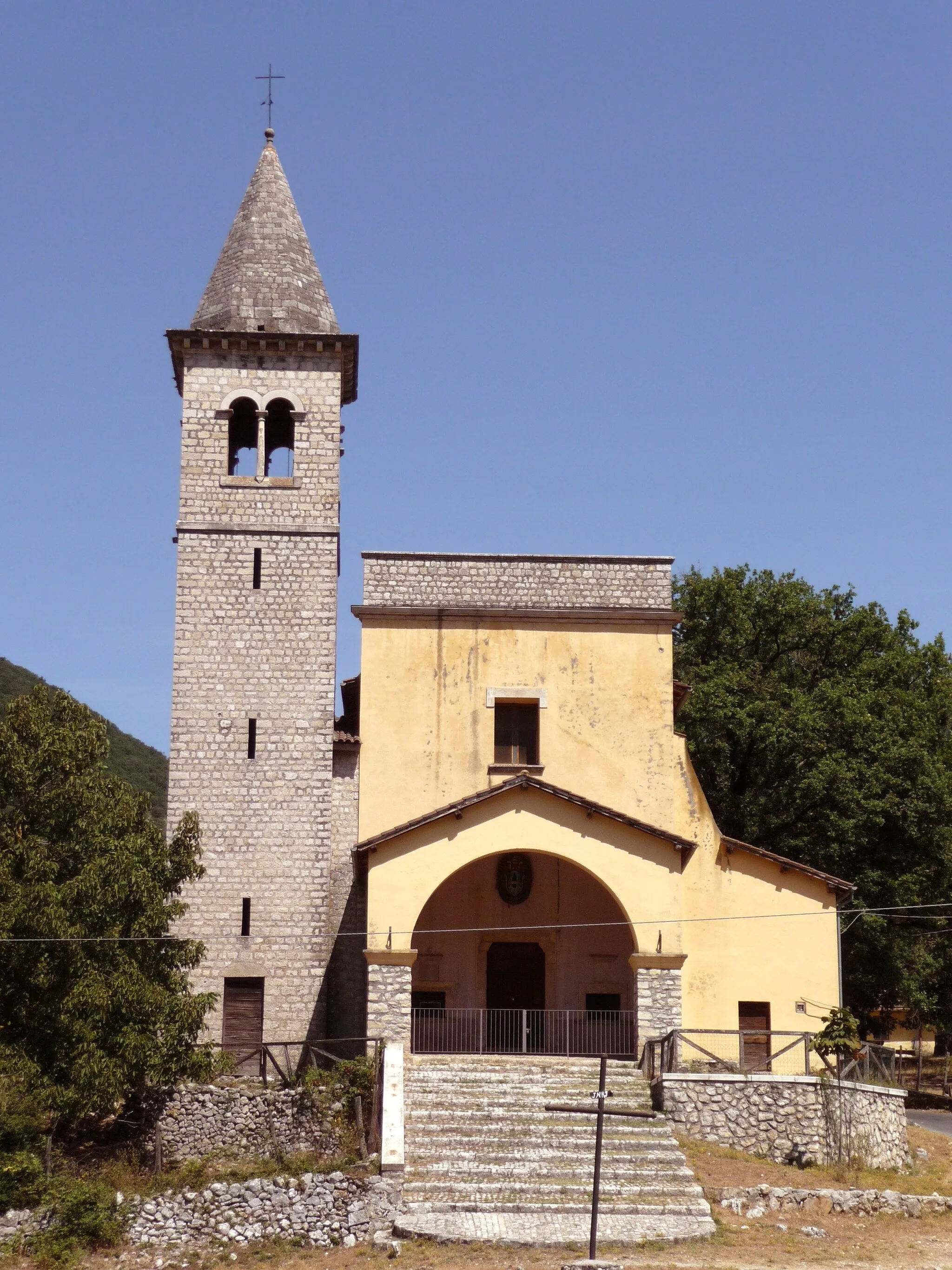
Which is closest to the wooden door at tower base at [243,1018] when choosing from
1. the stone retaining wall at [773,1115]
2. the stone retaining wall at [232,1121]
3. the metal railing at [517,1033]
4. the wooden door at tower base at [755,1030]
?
the stone retaining wall at [232,1121]

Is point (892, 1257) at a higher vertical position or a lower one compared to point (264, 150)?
lower

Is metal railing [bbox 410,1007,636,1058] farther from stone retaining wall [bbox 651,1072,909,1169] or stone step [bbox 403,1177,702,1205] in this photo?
stone step [bbox 403,1177,702,1205]

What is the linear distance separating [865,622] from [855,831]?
24.2ft

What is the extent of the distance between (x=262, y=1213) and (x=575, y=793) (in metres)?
10.0

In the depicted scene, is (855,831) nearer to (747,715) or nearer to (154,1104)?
(747,715)

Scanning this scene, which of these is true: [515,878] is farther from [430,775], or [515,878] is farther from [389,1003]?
[389,1003]

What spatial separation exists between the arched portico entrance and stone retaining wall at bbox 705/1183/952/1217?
6915 millimetres

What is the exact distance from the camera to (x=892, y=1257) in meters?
21.0

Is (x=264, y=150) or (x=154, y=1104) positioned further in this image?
(x=264, y=150)

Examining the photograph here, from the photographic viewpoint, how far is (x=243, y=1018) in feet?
94.4

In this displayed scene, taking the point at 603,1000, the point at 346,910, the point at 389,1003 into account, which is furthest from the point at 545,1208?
the point at 346,910

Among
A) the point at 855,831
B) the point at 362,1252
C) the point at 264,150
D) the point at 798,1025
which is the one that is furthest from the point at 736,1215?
the point at 264,150

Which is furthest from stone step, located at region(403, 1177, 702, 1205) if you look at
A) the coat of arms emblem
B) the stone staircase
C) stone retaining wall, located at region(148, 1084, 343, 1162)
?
the coat of arms emblem

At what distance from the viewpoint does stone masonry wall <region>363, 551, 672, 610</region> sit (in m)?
31.5
